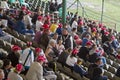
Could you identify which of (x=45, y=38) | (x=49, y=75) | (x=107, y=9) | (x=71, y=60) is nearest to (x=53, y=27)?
(x=45, y=38)

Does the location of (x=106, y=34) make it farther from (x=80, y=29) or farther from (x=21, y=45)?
(x=21, y=45)

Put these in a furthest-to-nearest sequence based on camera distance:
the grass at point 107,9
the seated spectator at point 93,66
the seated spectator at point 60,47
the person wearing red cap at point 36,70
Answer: the grass at point 107,9 < the seated spectator at point 60,47 < the seated spectator at point 93,66 < the person wearing red cap at point 36,70

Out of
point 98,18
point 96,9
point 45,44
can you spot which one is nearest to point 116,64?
point 45,44

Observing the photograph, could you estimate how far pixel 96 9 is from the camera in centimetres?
3838

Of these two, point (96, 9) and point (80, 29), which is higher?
point (80, 29)

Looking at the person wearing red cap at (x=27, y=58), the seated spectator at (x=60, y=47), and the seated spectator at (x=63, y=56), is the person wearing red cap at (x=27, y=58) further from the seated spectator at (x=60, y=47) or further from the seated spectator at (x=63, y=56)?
the seated spectator at (x=60, y=47)

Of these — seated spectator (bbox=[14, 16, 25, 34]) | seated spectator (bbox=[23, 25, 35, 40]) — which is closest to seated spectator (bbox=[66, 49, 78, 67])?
seated spectator (bbox=[23, 25, 35, 40])

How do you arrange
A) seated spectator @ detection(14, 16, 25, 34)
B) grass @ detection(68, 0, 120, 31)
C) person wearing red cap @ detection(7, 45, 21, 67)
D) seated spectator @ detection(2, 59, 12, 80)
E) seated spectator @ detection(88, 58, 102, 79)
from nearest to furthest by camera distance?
seated spectator @ detection(2, 59, 12, 80) → person wearing red cap @ detection(7, 45, 21, 67) → seated spectator @ detection(88, 58, 102, 79) → seated spectator @ detection(14, 16, 25, 34) → grass @ detection(68, 0, 120, 31)

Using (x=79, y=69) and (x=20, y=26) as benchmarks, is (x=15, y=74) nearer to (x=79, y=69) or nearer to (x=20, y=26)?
(x=79, y=69)

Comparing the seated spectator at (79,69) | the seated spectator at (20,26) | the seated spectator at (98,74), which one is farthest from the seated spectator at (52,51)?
the seated spectator at (20,26)

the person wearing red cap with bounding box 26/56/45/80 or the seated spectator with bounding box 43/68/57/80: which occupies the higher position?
the person wearing red cap with bounding box 26/56/45/80

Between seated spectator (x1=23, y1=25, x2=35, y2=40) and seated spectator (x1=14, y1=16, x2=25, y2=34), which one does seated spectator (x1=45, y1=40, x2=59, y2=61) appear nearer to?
seated spectator (x1=23, y1=25, x2=35, y2=40)

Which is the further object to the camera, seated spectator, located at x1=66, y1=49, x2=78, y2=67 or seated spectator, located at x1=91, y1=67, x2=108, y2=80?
seated spectator, located at x1=66, y1=49, x2=78, y2=67

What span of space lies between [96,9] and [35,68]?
30.6 meters
